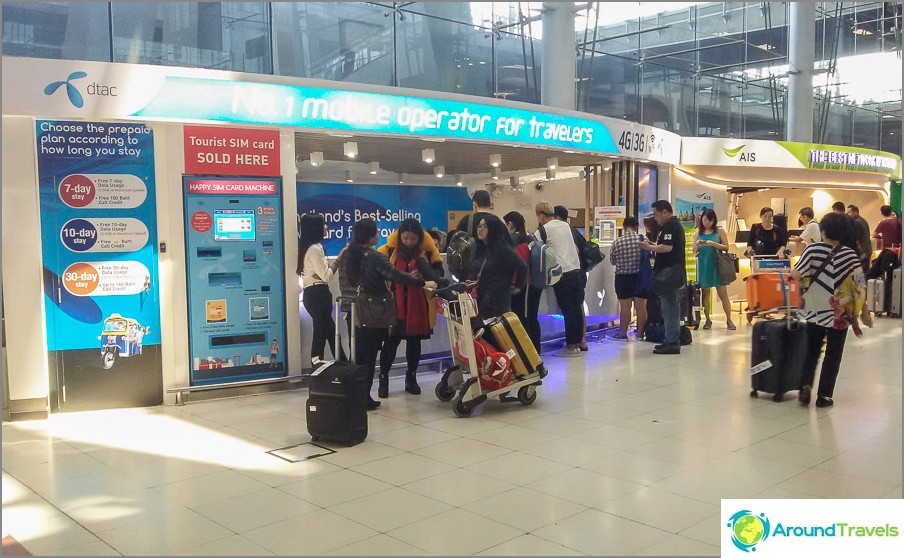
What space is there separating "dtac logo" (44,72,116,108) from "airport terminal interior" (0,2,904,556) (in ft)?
0.05

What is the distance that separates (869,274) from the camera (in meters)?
10.8

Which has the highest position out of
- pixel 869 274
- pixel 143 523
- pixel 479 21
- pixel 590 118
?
pixel 479 21

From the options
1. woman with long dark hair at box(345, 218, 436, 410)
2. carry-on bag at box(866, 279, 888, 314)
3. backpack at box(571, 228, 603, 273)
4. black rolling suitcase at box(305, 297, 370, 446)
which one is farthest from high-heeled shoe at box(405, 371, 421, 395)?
carry-on bag at box(866, 279, 888, 314)

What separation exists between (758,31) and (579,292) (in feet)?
34.1

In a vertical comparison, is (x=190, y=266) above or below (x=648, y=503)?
above

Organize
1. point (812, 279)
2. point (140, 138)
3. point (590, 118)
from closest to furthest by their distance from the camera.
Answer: point (812, 279)
point (140, 138)
point (590, 118)

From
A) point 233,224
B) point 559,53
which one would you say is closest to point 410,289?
point 233,224

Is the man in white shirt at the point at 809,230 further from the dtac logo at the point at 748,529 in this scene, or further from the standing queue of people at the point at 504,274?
the dtac logo at the point at 748,529

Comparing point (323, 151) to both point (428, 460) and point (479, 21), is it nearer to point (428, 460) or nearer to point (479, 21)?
point (479, 21)

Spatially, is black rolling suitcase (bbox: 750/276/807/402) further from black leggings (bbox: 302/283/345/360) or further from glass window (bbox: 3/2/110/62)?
glass window (bbox: 3/2/110/62)

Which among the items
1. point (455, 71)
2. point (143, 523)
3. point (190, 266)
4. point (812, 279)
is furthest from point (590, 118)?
point (143, 523)

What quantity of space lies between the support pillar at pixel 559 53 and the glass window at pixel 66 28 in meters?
5.25

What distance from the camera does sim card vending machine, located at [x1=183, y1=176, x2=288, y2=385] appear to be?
6.14 metres

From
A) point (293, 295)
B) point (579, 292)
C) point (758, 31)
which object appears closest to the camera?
point (293, 295)
